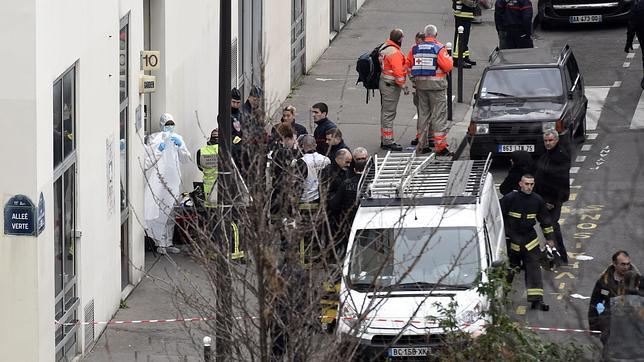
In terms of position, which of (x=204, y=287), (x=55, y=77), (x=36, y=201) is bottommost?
(x=204, y=287)

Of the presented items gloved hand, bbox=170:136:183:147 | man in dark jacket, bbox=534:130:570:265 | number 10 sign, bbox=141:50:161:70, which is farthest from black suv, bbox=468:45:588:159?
number 10 sign, bbox=141:50:161:70

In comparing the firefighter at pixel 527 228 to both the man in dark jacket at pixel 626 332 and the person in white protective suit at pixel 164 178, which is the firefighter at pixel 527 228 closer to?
the person in white protective suit at pixel 164 178

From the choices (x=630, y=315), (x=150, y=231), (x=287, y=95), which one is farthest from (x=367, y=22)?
(x=630, y=315)

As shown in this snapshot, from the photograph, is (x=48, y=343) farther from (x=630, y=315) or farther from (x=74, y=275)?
(x=630, y=315)

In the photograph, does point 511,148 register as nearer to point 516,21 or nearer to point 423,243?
point 516,21

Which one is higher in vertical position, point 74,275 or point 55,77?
point 55,77

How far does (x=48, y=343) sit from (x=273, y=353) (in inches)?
191

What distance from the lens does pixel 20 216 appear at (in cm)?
1377

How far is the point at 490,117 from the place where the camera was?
76.2 ft

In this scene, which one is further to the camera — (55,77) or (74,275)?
(74,275)

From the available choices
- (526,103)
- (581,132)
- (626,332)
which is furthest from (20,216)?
(581,132)

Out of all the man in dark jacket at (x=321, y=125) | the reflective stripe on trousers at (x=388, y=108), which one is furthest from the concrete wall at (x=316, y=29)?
the man in dark jacket at (x=321, y=125)

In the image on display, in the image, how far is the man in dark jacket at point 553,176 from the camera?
19.0 metres

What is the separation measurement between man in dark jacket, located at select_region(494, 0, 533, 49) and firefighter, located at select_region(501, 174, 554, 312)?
1205 centimetres
